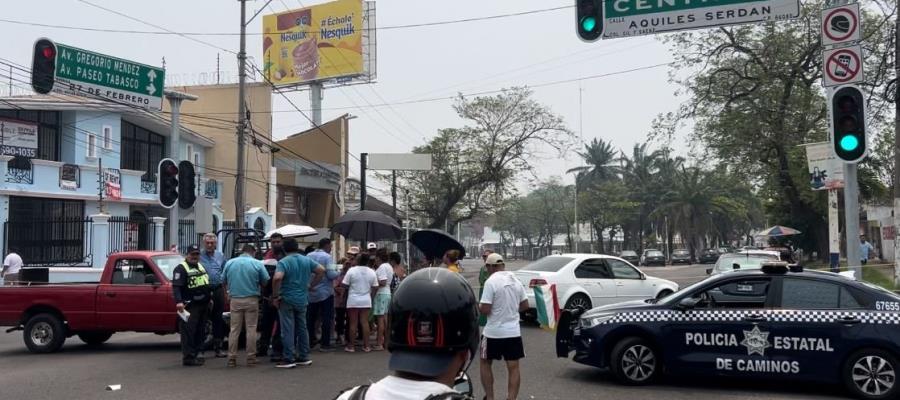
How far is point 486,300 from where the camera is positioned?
27.0ft

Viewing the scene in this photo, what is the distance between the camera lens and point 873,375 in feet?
28.8

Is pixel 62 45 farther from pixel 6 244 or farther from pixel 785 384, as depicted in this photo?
pixel 785 384

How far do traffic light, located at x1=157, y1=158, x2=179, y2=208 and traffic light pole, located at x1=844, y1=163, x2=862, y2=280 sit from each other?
1376cm

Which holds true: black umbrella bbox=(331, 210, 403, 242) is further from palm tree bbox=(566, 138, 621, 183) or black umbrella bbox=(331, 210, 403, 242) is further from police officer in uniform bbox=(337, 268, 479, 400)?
palm tree bbox=(566, 138, 621, 183)

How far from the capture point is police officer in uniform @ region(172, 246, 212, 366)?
11.1 m

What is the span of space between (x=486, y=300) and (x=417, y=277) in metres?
6.02

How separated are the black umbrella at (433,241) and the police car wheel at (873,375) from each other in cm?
491

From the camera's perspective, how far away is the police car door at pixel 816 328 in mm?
8914

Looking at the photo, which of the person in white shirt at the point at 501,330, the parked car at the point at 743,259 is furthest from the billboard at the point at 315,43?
the person in white shirt at the point at 501,330

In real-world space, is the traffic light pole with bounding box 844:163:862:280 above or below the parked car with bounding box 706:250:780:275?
above

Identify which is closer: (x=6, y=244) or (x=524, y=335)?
(x=524, y=335)

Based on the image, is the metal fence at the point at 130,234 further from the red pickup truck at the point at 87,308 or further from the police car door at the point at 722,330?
the police car door at the point at 722,330

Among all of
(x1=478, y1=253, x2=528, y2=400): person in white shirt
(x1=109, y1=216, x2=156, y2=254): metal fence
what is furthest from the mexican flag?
(x1=109, y1=216, x2=156, y2=254): metal fence

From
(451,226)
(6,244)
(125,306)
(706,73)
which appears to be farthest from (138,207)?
(451,226)
